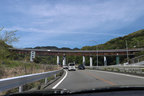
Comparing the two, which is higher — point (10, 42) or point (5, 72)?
point (10, 42)

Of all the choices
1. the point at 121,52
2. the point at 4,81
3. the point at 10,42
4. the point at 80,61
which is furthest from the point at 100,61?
the point at 4,81

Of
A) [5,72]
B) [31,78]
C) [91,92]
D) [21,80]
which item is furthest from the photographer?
[5,72]

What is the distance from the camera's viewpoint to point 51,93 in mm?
3738

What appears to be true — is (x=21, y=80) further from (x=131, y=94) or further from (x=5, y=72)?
(x=5, y=72)

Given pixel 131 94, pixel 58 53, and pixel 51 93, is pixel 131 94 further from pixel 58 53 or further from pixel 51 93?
pixel 58 53

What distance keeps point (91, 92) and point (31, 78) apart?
510 cm

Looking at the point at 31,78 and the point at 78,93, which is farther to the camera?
the point at 31,78

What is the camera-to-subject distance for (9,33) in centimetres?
1506

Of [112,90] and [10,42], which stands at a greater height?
[10,42]

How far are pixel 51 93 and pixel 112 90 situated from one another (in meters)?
1.54

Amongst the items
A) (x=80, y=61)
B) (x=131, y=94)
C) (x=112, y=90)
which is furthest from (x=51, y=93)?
(x=80, y=61)

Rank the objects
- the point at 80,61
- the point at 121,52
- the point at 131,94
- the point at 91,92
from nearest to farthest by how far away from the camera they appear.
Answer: the point at 131,94, the point at 91,92, the point at 121,52, the point at 80,61

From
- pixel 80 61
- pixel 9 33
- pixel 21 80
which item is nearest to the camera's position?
pixel 21 80

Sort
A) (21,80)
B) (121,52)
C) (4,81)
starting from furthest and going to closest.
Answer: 1. (121,52)
2. (21,80)
3. (4,81)
